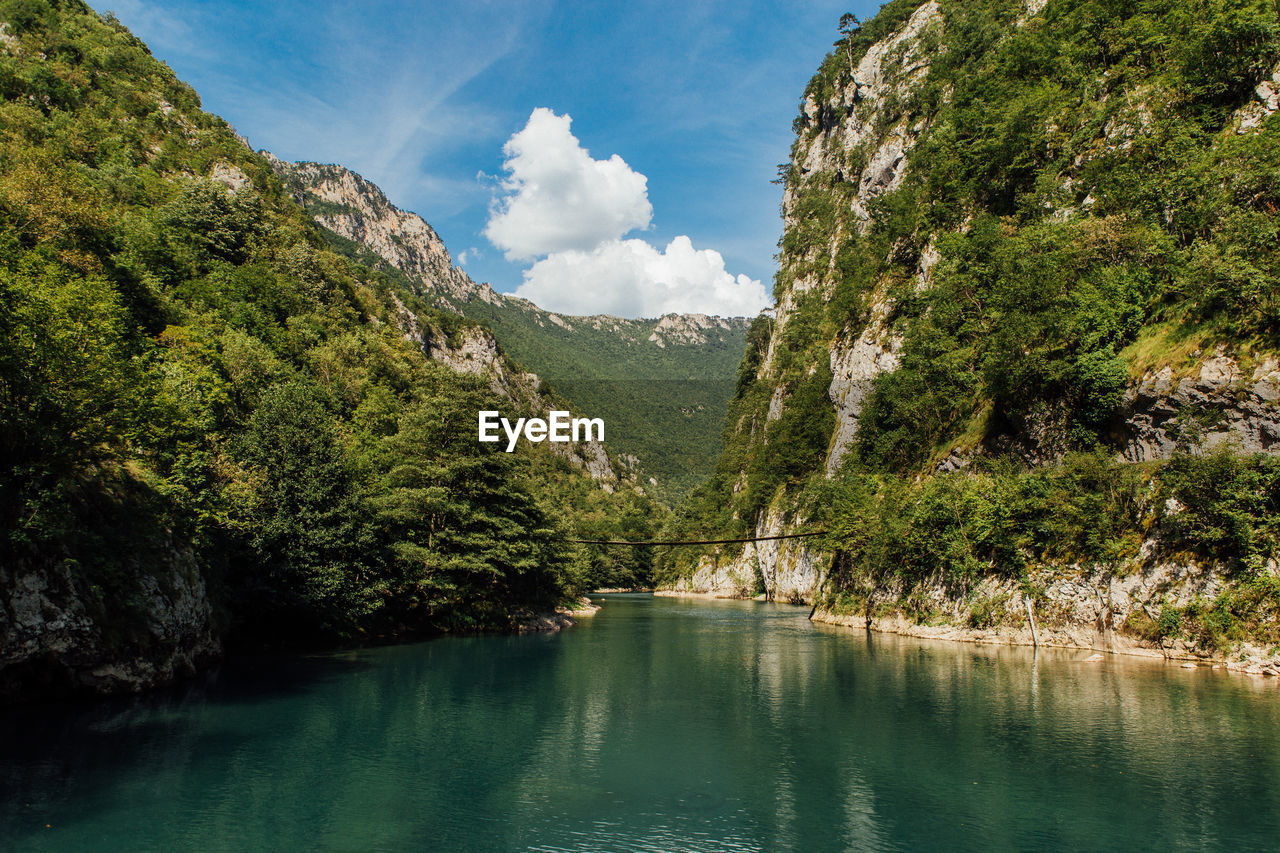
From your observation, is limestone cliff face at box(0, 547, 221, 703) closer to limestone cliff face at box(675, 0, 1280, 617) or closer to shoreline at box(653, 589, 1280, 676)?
shoreline at box(653, 589, 1280, 676)

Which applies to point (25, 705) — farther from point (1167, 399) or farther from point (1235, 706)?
point (1167, 399)

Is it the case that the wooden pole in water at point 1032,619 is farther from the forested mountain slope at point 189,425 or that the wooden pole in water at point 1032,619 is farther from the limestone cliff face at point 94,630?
the limestone cliff face at point 94,630

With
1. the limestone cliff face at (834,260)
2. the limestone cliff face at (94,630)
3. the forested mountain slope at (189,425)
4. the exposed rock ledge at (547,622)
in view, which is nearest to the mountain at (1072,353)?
the limestone cliff face at (834,260)

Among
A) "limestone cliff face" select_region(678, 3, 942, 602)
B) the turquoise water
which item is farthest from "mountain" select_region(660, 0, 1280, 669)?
the turquoise water

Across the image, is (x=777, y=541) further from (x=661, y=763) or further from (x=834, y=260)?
(x=661, y=763)

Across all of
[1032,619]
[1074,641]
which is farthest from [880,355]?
[1074,641]
